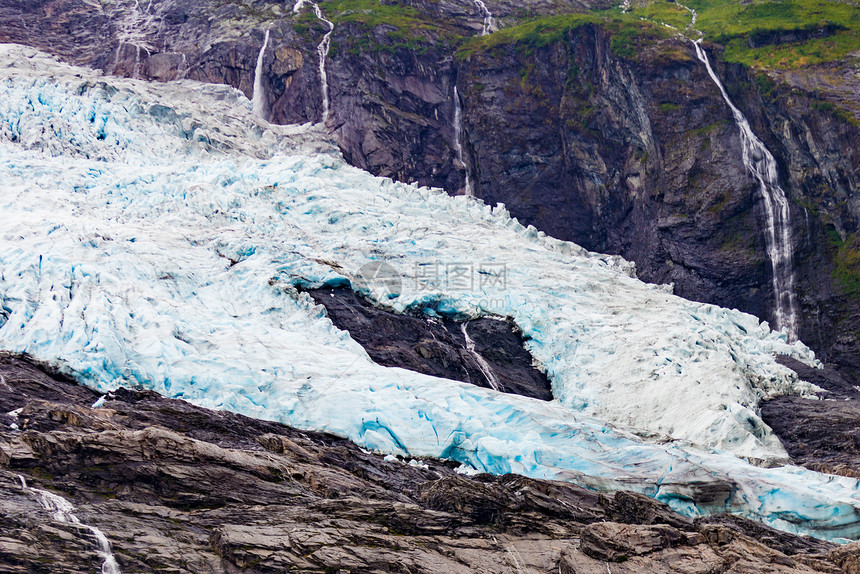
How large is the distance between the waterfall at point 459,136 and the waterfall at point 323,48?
6097 mm

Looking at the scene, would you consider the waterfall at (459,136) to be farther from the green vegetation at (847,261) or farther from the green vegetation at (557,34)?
the green vegetation at (847,261)

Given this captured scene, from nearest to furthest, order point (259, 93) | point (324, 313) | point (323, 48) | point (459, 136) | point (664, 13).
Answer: point (324, 313) → point (259, 93) → point (459, 136) → point (323, 48) → point (664, 13)

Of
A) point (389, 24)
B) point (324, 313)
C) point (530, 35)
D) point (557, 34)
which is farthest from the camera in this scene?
point (389, 24)

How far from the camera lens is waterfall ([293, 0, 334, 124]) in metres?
37.3

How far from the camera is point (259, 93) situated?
3753 centimetres

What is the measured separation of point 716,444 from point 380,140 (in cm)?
2216

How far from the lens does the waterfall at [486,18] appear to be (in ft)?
143

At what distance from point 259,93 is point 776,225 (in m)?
23.2

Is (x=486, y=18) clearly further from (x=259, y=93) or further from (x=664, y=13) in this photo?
(x=259, y=93)

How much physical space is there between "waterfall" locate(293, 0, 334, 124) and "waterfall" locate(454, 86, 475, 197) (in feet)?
20.0

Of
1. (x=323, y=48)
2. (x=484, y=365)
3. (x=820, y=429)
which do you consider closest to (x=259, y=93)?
(x=323, y=48)

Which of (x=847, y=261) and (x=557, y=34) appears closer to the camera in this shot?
(x=847, y=261)

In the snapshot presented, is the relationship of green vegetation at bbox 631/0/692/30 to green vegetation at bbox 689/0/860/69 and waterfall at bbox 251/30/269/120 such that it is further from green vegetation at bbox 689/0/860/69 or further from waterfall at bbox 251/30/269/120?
waterfall at bbox 251/30/269/120

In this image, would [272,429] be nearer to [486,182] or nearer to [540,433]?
[540,433]
